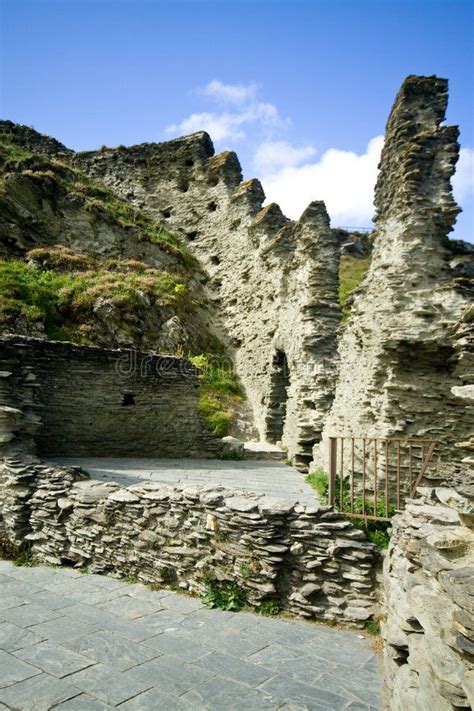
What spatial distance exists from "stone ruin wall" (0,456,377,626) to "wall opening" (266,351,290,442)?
8.99 metres

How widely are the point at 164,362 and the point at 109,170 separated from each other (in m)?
20.0

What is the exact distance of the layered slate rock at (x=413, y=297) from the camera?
7758mm

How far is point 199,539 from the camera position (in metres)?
6.35

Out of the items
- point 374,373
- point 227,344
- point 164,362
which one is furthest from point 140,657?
point 227,344

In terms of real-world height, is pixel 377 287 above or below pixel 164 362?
above

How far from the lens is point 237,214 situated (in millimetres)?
22297

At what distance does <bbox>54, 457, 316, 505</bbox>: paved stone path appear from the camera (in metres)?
9.14

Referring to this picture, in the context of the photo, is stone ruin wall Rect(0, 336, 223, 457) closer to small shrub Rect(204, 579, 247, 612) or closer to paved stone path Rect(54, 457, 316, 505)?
paved stone path Rect(54, 457, 316, 505)

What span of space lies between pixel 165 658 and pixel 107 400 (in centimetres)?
898

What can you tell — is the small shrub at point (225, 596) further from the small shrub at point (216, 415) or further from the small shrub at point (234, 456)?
the small shrub at point (216, 415)

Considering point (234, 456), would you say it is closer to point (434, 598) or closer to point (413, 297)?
point (413, 297)

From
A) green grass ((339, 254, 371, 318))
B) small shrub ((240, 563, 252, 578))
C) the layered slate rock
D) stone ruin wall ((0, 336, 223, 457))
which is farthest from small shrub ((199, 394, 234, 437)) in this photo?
green grass ((339, 254, 371, 318))

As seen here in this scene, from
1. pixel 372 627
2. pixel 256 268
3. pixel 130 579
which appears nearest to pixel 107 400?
pixel 130 579

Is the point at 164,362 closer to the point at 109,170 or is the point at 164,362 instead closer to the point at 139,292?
the point at 139,292
